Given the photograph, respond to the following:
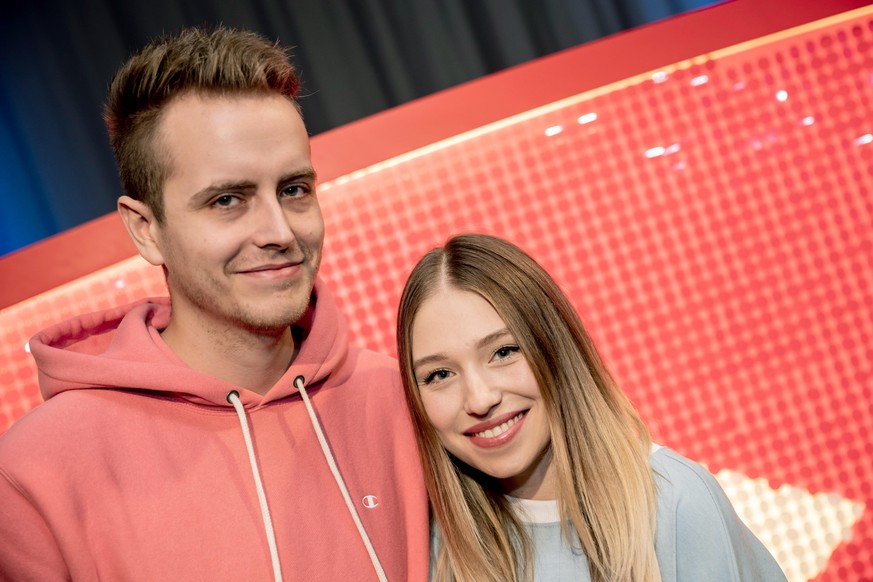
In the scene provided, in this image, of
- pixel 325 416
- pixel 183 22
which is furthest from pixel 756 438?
pixel 183 22

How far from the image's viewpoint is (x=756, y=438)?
6.88 ft

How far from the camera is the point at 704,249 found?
83.8 inches

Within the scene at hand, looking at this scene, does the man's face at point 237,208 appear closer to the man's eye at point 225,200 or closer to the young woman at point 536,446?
the man's eye at point 225,200

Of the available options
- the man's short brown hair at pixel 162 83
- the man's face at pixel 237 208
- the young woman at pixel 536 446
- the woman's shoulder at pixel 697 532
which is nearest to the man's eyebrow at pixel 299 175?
the man's face at pixel 237 208

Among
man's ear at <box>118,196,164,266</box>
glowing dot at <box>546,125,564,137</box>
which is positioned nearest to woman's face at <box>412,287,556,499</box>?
man's ear at <box>118,196,164,266</box>

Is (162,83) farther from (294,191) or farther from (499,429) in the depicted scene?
(499,429)

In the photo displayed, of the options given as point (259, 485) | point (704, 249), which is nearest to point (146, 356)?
point (259, 485)

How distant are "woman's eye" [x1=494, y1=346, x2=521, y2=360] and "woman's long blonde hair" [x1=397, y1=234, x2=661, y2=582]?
3 cm

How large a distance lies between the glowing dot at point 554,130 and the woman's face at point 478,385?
2.04 ft

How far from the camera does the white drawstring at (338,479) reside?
1.60 meters

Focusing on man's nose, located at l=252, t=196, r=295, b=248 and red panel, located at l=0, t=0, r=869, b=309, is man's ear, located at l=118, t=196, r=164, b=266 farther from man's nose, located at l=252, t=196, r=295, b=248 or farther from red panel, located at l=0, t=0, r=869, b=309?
red panel, located at l=0, t=0, r=869, b=309

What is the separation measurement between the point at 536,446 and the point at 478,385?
16 centimetres

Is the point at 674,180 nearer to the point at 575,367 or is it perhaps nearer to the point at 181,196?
the point at 575,367

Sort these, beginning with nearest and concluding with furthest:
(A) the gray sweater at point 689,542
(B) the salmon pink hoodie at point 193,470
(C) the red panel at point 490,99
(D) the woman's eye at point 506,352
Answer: (B) the salmon pink hoodie at point 193,470
(A) the gray sweater at point 689,542
(D) the woman's eye at point 506,352
(C) the red panel at point 490,99
